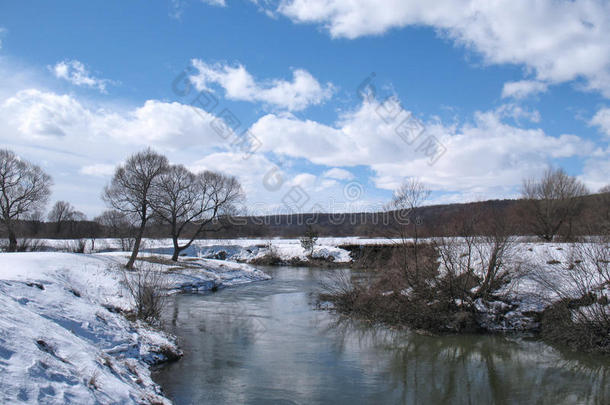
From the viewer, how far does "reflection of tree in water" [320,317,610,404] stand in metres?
9.61

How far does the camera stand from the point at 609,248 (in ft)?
46.2

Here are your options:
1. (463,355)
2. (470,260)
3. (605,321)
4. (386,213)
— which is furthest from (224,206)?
(605,321)

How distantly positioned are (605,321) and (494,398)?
6.50m

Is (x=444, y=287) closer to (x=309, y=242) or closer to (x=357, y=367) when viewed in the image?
(x=357, y=367)

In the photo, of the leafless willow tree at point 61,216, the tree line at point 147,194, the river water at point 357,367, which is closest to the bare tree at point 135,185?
the tree line at point 147,194

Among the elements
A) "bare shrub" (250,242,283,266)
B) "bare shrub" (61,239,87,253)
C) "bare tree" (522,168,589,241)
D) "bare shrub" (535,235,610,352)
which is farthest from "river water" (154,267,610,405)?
"bare shrub" (250,242,283,266)

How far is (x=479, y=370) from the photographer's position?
11.5 metres

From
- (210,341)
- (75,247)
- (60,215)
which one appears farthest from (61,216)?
(210,341)

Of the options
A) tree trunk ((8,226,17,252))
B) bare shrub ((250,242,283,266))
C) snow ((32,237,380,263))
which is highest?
tree trunk ((8,226,17,252))

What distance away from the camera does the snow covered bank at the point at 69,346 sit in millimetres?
5879

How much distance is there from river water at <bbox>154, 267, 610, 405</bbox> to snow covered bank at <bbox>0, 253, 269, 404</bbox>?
1.00 metres

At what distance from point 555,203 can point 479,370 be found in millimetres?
26109

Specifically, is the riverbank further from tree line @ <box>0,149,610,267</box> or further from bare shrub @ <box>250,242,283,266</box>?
bare shrub @ <box>250,242,283,266</box>

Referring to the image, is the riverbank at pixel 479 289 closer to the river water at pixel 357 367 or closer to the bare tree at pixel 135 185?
the river water at pixel 357 367
